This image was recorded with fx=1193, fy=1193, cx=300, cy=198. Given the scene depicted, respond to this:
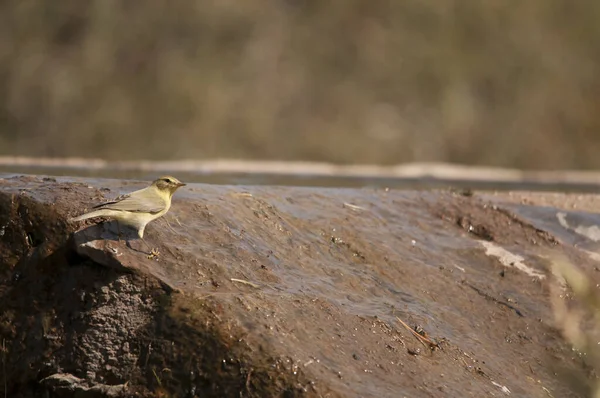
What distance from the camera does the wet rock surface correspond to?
5.38m

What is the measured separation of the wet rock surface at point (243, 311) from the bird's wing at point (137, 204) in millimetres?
121

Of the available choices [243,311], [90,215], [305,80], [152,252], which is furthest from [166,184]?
[305,80]

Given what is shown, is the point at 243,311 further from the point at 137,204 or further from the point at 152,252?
the point at 137,204

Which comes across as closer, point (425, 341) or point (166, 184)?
point (166, 184)

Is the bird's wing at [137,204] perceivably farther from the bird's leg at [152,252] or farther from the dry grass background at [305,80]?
the dry grass background at [305,80]

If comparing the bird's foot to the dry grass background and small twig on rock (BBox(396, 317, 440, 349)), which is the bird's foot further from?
the dry grass background

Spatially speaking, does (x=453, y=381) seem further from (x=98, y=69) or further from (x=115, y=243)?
(x=98, y=69)

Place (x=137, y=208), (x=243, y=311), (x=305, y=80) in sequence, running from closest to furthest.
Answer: (x=243, y=311), (x=137, y=208), (x=305, y=80)

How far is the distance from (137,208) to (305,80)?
33870mm

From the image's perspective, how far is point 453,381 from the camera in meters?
5.91

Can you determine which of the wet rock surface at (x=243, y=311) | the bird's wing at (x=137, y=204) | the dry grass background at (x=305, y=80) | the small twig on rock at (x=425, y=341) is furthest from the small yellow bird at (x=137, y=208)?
the dry grass background at (x=305, y=80)

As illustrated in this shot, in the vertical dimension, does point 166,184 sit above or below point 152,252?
above

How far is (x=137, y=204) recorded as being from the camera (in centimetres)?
574

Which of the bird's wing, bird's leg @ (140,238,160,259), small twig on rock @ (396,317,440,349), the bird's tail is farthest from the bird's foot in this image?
small twig on rock @ (396,317,440,349)
